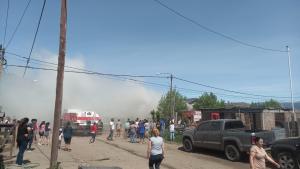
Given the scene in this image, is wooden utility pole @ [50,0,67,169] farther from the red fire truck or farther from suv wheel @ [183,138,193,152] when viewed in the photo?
the red fire truck

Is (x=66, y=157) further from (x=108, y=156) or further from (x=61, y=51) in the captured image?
(x=61, y=51)

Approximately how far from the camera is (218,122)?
1761 centimetres

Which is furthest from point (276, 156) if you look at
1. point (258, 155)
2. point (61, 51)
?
point (61, 51)

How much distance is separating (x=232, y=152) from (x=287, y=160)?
3792 millimetres

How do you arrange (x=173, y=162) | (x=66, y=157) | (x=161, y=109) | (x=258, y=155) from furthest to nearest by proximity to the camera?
(x=161, y=109)
(x=66, y=157)
(x=173, y=162)
(x=258, y=155)

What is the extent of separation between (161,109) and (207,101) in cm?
1209

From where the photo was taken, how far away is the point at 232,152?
16078 millimetres

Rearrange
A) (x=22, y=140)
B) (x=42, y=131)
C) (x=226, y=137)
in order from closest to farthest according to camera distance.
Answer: (x=22, y=140) < (x=226, y=137) < (x=42, y=131)

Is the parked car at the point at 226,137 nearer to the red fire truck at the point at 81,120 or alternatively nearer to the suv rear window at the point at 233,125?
the suv rear window at the point at 233,125

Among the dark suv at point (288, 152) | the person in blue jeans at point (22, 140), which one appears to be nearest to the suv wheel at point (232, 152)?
the dark suv at point (288, 152)

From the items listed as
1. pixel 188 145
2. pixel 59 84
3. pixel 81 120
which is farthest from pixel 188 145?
pixel 81 120

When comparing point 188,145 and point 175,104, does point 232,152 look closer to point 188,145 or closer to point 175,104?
point 188,145

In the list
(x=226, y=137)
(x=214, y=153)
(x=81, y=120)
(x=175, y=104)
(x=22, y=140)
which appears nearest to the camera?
(x=22, y=140)

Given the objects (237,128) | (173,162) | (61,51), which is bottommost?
(173,162)
